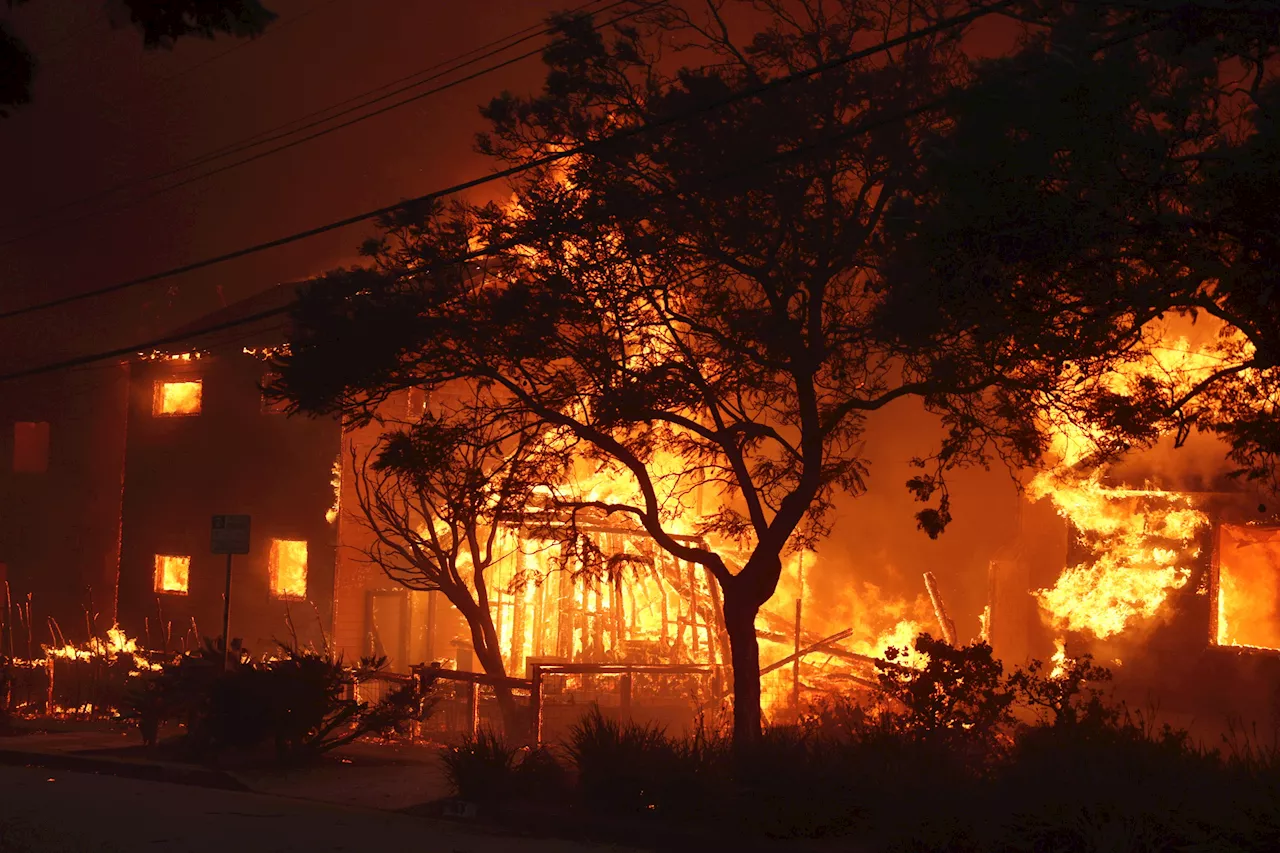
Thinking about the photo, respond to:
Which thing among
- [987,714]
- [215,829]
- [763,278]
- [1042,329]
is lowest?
[215,829]

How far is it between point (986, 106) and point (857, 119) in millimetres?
4071

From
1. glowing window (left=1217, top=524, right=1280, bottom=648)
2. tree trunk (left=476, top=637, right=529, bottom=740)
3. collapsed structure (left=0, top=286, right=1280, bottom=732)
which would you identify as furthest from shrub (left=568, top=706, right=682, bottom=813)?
glowing window (left=1217, top=524, right=1280, bottom=648)

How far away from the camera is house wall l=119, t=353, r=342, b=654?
3206cm

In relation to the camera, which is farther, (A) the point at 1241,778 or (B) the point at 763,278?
(B) the point at 763,278

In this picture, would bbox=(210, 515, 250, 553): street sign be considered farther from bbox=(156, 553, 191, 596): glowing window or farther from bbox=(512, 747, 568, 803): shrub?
bbox=(156, 553, 191, 596): glowing window

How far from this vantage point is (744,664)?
47.7 ft

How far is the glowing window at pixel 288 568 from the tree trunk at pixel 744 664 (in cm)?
1928

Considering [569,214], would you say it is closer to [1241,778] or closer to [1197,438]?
[1241,778]

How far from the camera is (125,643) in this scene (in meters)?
35.7

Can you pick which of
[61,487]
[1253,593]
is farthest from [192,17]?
[61,487]

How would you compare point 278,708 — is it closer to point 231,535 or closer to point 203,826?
point 231,535

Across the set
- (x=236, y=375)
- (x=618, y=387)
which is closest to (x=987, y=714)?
(x=618, y=387)

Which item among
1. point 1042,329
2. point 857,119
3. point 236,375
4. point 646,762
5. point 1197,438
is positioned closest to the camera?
point 1042,329

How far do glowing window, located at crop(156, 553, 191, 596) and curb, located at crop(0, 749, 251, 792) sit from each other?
719 inches
